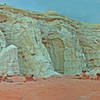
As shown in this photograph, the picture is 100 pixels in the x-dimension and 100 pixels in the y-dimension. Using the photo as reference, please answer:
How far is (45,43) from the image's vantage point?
84.3 feet

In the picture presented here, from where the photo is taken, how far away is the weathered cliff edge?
20.9 m

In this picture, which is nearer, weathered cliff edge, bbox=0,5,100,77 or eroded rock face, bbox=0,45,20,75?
eroded rock face, bbox=0,45,20,75

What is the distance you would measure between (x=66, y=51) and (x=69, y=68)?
2.33 m

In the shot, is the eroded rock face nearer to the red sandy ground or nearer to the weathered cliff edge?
the weathered cliff edge

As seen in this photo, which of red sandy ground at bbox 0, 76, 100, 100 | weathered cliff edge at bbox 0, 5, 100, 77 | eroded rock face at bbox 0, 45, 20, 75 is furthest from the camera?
weathered cliff edge at bbox 0, 5, 100, 77

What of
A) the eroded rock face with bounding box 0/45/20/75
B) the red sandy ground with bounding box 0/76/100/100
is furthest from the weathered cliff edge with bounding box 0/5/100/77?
the red sandy ground with bounding box 0/76/100/100

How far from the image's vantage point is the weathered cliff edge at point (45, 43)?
2086 centimetres

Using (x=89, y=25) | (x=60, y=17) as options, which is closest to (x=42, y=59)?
(x=60, y=17)

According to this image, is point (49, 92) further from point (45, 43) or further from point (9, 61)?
point (45, 43)

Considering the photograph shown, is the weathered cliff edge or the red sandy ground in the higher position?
the weathered cliff edge

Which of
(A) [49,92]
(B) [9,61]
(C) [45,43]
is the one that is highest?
(C) [45,43]

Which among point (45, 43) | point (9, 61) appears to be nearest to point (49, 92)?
point (9, 61)

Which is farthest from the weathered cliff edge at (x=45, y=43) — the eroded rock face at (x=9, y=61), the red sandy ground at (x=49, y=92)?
the red sandy ground at (x=49, y=92)

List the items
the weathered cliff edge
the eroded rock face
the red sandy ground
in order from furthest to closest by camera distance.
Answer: the weathered cliff edge, the eroded rock face, the red sandy ground
